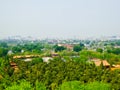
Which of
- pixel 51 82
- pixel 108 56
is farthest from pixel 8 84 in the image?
pixel 108 56

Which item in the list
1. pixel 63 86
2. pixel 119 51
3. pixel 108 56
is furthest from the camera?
pixel 119 51

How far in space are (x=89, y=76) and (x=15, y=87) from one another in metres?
6.74

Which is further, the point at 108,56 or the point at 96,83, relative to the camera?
the point at 108,56

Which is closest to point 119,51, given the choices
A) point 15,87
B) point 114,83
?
point 114,83

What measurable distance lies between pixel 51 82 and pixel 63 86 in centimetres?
206

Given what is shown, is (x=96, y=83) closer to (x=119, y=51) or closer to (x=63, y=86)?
(x=63, y=86)

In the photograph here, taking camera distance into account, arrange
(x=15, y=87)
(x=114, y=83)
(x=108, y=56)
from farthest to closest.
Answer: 1. (x=108, y=56)
2. (x=114, y=83)
3. (x=15, y=87)

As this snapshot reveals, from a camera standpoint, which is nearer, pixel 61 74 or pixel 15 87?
pixel 15 87

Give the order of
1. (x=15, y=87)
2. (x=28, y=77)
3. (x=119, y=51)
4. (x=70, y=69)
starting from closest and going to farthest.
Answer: (x=15, y=87), (x=28, y=77), (x=70, y=69), (x=119, y=51)

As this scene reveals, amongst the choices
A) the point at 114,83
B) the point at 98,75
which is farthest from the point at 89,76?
the point at 114,83

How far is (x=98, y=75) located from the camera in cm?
2308

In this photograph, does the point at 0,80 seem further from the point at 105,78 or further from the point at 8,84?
the point at 105,78

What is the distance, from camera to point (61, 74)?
22828mm

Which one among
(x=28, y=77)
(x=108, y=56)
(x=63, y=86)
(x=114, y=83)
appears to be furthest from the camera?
(x=108, y=56)
